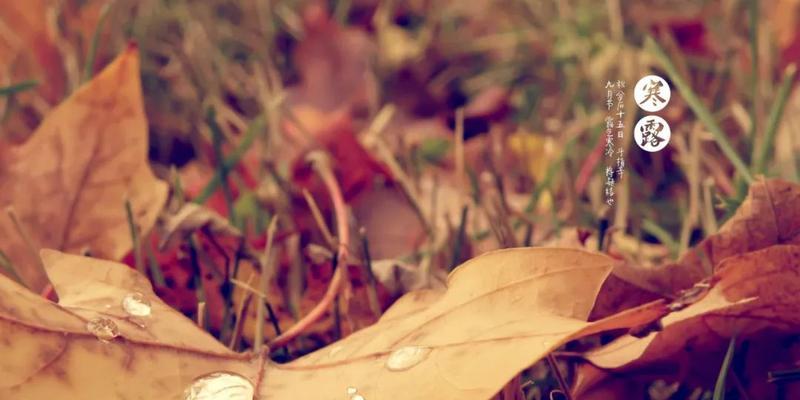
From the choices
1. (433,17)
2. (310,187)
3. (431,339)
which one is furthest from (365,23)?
(431,339)

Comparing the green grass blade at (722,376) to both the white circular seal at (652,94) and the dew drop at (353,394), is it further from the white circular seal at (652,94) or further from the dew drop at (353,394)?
the white circular seal at (652,94)

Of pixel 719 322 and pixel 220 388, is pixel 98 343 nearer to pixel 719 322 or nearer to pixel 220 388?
pixel 220 388

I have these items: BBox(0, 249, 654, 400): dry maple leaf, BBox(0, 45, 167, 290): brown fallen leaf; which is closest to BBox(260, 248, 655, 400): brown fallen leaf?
BBox(0, 249, 654, 400): dry maple leaf

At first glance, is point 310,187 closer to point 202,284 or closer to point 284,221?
point 284,221

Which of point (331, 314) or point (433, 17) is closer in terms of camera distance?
point (331, 314)

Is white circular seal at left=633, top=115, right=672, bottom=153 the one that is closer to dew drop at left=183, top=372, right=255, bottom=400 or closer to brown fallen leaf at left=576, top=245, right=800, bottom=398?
brown fallen leaf at left=576, top=245, right=800, bottom=398
